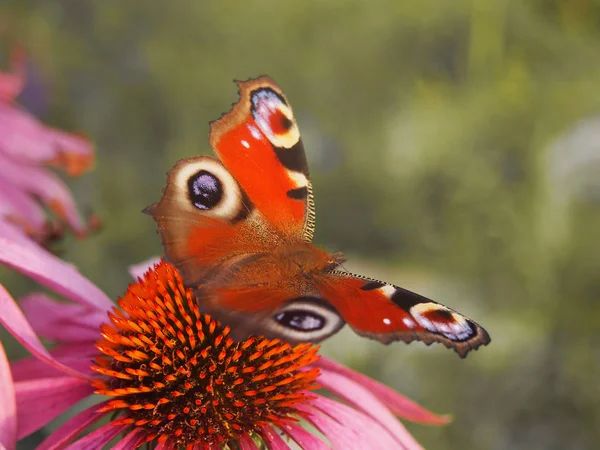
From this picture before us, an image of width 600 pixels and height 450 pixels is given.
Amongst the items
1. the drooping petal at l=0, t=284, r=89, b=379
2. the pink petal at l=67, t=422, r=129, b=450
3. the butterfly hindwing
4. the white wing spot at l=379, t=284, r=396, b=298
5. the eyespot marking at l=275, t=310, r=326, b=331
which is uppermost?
the white wing spot at l=379, t=284, r=396, b=298

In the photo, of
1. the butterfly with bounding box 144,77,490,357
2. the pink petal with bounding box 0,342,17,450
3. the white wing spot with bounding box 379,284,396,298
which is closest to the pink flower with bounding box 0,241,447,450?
the pink petal with bounding box 0,342,17,450

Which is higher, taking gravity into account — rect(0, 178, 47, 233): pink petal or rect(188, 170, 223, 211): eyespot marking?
rect(188, 170, 223, 211): eyespot marking

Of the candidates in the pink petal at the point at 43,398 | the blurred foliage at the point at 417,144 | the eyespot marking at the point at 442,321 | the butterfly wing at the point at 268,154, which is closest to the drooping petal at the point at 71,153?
the butterfly wing at the point at 268,154

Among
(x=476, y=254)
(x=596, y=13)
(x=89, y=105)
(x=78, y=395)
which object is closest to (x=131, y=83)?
(x=89, y=105)

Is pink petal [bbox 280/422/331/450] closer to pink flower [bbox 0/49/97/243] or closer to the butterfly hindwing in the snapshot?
the butterfly hindwing

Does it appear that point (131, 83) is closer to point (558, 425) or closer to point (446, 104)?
point (446, 104)
